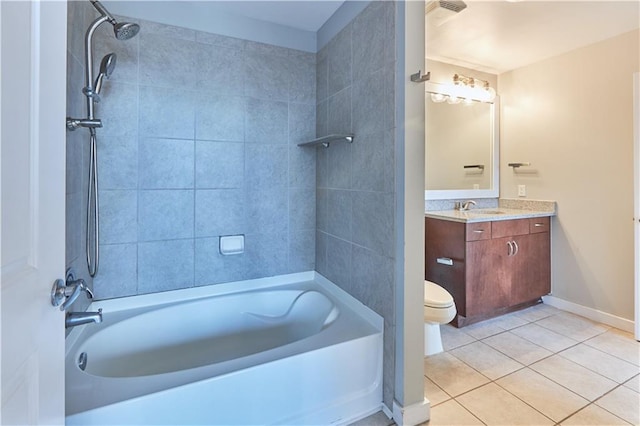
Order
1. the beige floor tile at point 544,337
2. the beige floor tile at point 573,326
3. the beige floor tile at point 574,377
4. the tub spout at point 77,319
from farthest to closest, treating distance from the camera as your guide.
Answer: the beige floor tile at point 573,326
the beige floor tile at point 544,337
the beige floor tile at point 574,377
the tub spout at point 77,319

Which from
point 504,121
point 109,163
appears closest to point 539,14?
point 504,121

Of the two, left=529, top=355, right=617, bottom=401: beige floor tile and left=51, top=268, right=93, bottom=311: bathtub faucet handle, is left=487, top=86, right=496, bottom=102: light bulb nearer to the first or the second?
left=529, top=355, right=617, bottom=401: beige floor tile

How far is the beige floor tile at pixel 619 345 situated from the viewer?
2.08 m

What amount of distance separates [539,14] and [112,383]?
10.7 ft

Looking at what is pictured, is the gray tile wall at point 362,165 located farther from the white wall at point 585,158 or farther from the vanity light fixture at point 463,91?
the white wall at point 585,158

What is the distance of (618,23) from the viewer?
2.31 meters

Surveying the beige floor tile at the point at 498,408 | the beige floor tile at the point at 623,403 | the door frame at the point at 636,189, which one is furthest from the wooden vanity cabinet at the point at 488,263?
the beige floor tile at the point at 623,403

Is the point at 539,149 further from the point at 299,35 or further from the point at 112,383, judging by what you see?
the point at 112,383

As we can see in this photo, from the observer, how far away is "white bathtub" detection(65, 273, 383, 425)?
45.1 inches

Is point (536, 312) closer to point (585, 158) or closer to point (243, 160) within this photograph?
point (585, 158)

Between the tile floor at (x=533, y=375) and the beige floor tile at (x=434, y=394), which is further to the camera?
the beige floor tile at (x=434, y=394)

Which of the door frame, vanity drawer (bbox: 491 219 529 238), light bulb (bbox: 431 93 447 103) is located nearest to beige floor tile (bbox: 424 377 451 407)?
vanity drawer (bbox: 491 219 529 238)

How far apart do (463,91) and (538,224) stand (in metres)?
1.45

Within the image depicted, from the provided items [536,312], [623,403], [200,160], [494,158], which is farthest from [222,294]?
[494,158]
